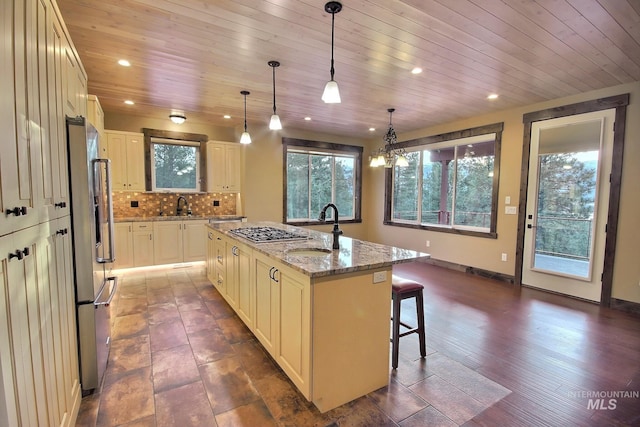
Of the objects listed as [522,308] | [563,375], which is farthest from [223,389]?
[522,308]

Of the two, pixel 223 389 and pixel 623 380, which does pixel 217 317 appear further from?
pixel 623 380

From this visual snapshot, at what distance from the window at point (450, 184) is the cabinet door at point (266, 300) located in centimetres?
407

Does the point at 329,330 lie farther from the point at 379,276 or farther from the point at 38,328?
the point at 38,328

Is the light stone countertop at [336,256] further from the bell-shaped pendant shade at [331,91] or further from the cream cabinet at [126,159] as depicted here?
the cream cabinet at [126,159]

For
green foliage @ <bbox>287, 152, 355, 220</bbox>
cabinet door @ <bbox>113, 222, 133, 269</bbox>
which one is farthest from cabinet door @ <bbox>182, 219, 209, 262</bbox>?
green foliage @ <bbox>287, 152, 355, 220</bbox>

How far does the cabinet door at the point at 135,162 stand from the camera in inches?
202

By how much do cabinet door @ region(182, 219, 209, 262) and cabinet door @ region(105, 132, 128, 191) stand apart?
3.86 ft

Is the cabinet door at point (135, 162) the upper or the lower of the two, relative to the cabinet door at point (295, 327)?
upper

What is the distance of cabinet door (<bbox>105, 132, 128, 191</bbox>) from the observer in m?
4.96

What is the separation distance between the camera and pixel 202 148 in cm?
581

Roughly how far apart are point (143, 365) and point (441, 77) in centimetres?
396

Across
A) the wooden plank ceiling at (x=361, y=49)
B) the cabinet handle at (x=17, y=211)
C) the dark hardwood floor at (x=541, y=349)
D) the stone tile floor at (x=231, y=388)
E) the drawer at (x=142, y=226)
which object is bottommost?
the stone tile floor at (x=231, y=388)

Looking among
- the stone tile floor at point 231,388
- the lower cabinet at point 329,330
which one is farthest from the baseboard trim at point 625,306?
the lower cabinet at point 329,330

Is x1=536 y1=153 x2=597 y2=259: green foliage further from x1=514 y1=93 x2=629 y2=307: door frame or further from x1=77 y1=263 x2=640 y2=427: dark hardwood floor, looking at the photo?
x1=77 y1=263 x2=640 y2=427: dark hardwood floor
